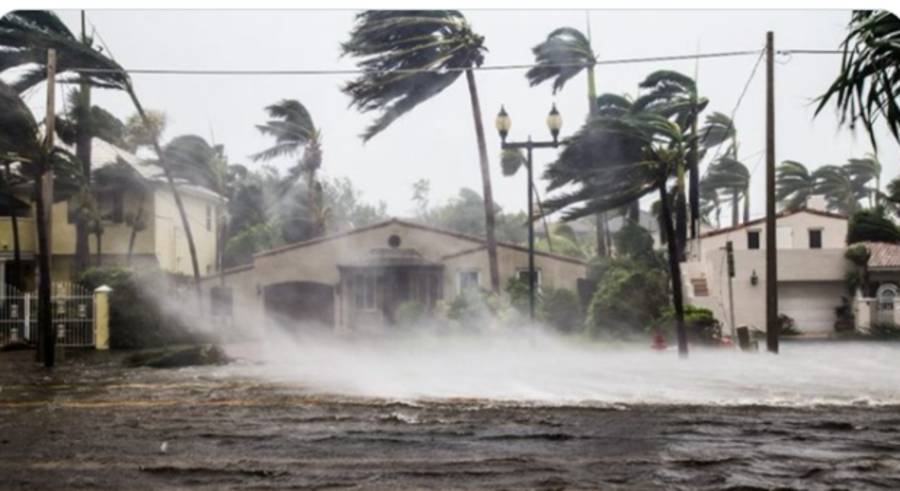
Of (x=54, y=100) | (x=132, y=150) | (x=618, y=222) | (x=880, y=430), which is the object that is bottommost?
(x=880, y=430)

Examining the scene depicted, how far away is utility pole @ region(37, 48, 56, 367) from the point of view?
22.9 feet

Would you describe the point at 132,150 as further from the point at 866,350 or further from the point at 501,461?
the point at 866,350

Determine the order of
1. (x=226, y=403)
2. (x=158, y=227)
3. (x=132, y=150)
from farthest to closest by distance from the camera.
A: (x=158, y=227) < (x=132, y=150) < (x=226, y=403)

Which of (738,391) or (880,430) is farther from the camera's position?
(738,391)

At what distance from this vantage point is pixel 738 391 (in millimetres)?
6637

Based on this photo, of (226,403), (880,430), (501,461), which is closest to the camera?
(501,461)

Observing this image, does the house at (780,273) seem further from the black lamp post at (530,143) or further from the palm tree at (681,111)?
the black lamp post at (530,143)

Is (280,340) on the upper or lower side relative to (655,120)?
lower

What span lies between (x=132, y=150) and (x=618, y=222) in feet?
13.5

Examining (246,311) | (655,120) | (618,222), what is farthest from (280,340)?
(655,120)

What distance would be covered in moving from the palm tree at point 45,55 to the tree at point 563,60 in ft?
10.1

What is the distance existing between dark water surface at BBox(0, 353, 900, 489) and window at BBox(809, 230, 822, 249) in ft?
4.16

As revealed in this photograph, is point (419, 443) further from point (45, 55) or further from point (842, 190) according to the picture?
point (45, 55)

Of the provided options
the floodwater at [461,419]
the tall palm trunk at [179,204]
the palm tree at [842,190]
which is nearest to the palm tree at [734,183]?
the palm tree at [842,190]
